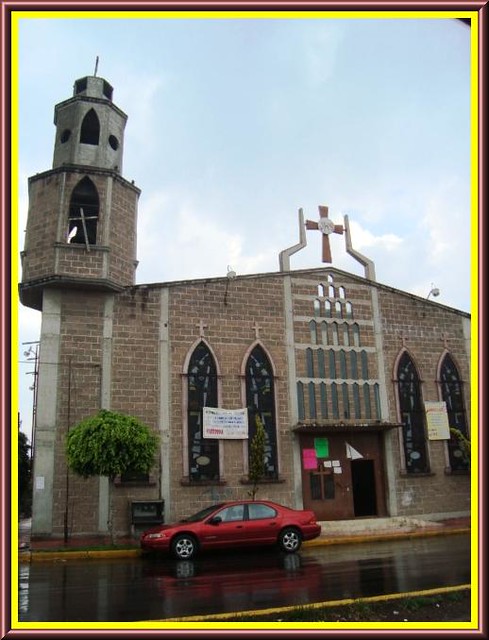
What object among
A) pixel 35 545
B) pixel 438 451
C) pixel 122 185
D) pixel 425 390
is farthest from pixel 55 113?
pixel 438 451

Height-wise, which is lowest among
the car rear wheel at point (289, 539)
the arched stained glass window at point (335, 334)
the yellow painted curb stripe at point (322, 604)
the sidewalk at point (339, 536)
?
the sidewalk at point (339, 536)

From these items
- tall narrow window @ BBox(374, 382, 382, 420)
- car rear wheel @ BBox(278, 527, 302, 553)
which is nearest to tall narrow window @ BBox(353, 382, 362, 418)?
tall narrow window @ BBox(374, 382, 382, 420)

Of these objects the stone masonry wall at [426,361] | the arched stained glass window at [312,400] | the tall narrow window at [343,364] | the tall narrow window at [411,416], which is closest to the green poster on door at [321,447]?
the arched stained glass window at [312,400]

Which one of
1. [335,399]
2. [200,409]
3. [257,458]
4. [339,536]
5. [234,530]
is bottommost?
[339,536]

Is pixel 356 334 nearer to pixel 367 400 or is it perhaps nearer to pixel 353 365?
pixel 353 365

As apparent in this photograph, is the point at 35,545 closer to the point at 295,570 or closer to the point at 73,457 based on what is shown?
the point at 73,457

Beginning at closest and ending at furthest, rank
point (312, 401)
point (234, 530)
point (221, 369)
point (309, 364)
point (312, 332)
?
point (234, 530) → point (221, 369) → point (312, 401) → point (309, 364) → point (312, 332)

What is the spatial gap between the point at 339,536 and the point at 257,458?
3504 mm

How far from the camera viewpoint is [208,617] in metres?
7.41

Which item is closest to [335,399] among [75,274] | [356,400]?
[356,400]

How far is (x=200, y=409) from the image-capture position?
18.9 m

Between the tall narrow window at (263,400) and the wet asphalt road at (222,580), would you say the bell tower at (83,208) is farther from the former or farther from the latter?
the wet asphalt road at (222,580)

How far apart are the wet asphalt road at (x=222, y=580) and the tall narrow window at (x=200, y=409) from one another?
381cm

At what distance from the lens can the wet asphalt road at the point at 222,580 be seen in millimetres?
8391
